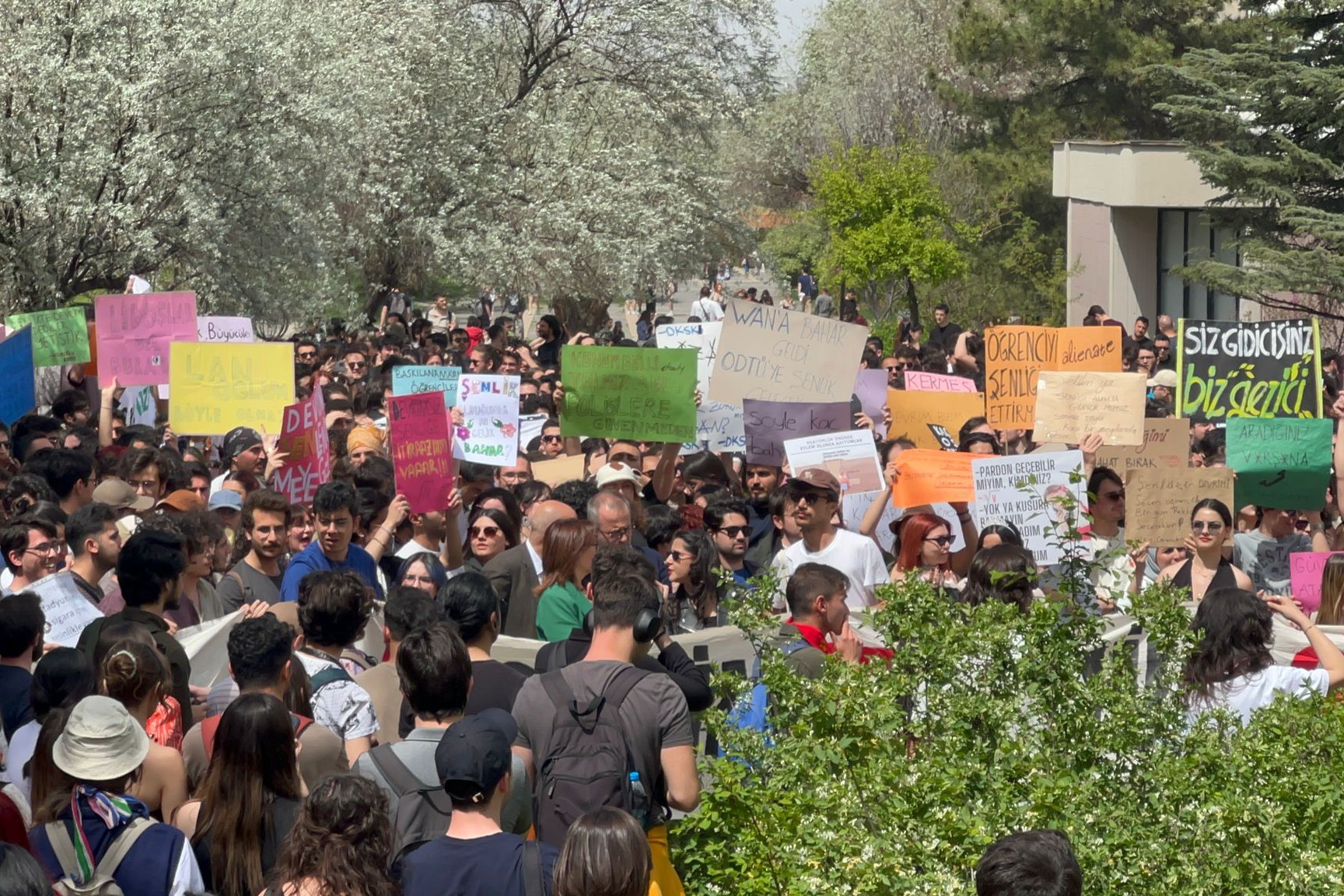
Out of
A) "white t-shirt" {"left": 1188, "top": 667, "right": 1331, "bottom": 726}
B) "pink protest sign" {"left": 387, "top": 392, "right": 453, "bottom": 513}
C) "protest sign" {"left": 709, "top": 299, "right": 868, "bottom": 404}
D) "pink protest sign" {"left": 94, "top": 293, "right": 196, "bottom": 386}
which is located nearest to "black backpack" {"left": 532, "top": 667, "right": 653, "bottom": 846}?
"white t-shirt" {"left": 1188, "top": 667, "right": 1331, "bottom": 726}

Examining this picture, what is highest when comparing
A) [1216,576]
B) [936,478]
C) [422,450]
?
[422,450]

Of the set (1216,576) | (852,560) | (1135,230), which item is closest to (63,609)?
(852,560)

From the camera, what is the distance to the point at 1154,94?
123 ft

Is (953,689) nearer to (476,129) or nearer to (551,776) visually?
(551,776)

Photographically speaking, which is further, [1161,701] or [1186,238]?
[1186,238]

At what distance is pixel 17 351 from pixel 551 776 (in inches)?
308

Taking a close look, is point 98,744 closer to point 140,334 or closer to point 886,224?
point 140,334

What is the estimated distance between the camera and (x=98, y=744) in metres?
4.55

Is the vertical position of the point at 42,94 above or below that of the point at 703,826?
above

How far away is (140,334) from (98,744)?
853cm

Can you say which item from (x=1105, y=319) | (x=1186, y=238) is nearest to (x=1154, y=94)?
(x=1186, y=238)

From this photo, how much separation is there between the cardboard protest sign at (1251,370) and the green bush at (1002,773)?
6.52m

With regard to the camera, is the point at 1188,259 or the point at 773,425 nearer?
the point at 773,425

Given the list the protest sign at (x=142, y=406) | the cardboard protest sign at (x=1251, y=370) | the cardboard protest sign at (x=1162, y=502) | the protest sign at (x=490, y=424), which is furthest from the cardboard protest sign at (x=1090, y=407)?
the protest sign at (x=142, y=406)
